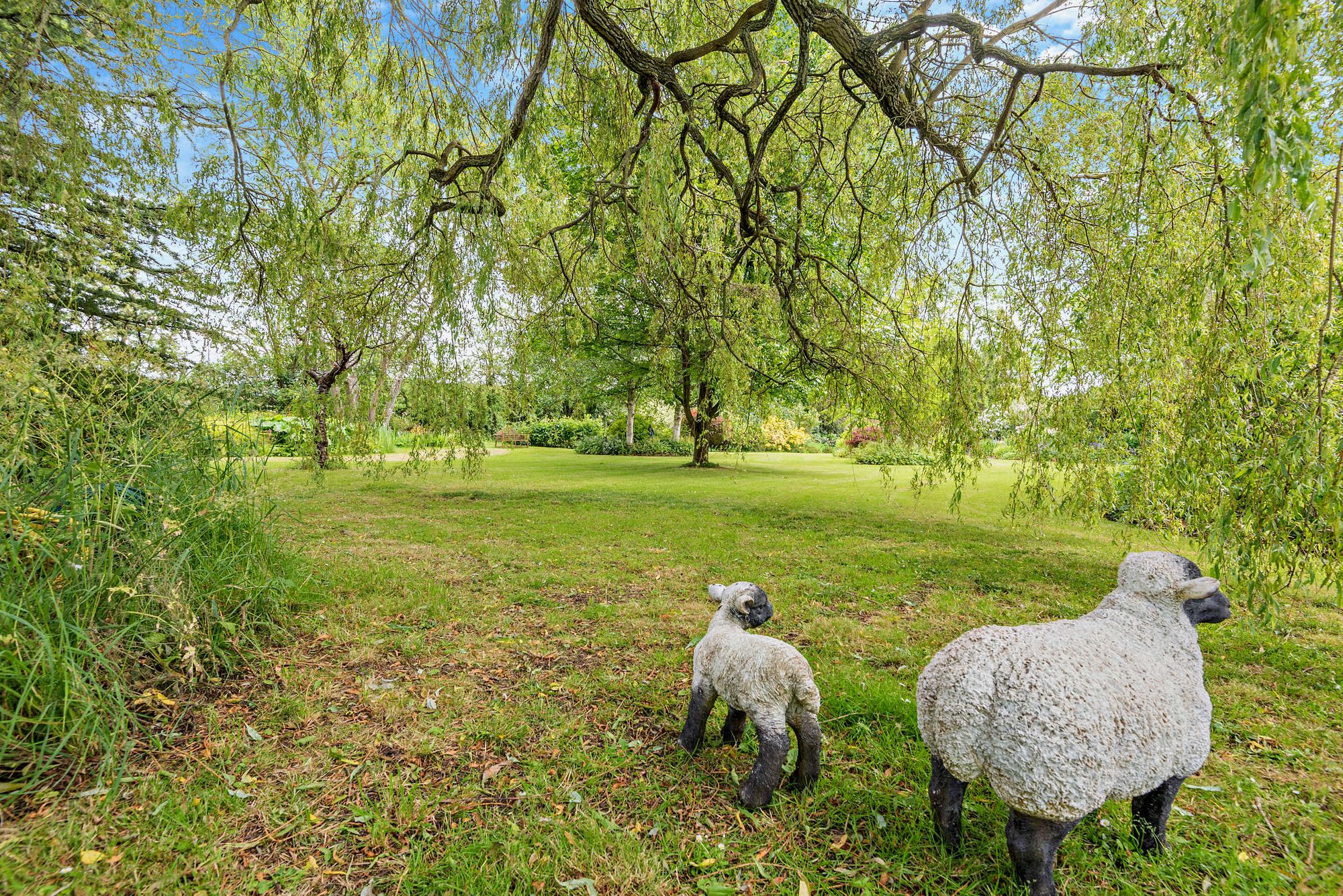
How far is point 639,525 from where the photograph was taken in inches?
304

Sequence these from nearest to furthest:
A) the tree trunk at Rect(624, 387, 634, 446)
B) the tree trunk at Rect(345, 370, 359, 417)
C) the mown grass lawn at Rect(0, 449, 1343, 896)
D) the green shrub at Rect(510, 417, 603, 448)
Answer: the mown grass lawn at Rect(0, 449, 1343, 896)
the tree trunk at Rect(345, 370, 359, 417)
the tree trunk at Rect(624, 387, 634, 446)
the green shrub at Rect(510, 417, 603, 448)

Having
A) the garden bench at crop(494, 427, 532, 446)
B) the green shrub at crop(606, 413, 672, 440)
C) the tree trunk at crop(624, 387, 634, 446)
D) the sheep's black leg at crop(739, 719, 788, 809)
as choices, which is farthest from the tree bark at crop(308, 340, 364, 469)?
the garden bench at crop(494, 427, 532, 446)

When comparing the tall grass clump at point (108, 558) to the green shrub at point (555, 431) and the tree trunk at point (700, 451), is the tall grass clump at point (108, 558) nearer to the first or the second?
the tree trunk at point (700, 451)

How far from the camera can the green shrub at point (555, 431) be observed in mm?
24875

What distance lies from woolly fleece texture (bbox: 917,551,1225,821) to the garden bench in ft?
81.2

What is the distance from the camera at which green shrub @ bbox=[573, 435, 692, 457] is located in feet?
70.2

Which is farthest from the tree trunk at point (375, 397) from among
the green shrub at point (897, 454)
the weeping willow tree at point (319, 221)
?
the green shrub at point (897, 454)

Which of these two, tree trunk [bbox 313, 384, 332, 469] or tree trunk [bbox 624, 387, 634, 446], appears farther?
tree trunk [bbox 624, 387, 634, 446]

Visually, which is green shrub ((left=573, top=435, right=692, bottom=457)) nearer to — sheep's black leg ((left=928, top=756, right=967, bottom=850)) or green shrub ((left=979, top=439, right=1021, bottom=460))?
green shrub ((left=979, top=439, right=1021, bottom=460))

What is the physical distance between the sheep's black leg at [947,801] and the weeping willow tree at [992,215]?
5.52ft

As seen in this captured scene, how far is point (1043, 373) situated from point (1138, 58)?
216cm

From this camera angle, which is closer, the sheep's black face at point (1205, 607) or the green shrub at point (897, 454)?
the sheep's black face at point (1205, 607)

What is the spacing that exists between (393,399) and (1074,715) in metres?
6.14

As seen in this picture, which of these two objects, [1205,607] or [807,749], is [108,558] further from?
[1205,607]
